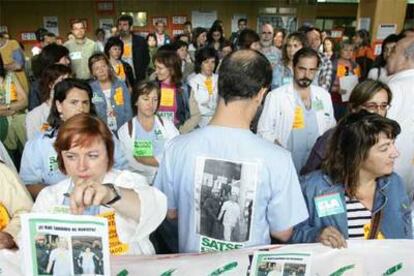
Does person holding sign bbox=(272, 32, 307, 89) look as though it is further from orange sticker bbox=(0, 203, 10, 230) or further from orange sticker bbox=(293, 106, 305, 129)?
orange sticker bbox=(0, 203, 10, 230)

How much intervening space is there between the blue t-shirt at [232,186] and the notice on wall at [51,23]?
9569 mm

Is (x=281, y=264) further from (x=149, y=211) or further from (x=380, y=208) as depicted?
(x=380, y=208)

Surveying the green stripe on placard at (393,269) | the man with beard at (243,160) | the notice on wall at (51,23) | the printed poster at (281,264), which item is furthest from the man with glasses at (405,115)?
the notice on wall at (51,23)

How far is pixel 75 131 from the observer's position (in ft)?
5.80

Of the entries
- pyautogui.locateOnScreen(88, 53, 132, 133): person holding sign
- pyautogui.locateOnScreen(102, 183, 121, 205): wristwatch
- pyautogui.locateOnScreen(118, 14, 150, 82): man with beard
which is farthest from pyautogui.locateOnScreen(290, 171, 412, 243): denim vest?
pyautogui.locateOnScreen(118, 14, 150, 82): man with beard

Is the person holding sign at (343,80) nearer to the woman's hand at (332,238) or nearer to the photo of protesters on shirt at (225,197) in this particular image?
the woman's hand at (332,238)

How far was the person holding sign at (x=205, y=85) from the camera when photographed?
4207mm

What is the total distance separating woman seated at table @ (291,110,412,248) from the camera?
182 centimetres

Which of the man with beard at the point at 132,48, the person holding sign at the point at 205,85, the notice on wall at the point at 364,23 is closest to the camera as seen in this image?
the person holding sign at the point at 205,85

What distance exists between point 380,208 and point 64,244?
4.41ft

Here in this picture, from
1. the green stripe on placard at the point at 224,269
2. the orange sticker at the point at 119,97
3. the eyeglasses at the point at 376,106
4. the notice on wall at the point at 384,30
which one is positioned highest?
the notice on wall at the point at 384,30

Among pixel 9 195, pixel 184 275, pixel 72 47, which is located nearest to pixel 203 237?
pixel 184 275

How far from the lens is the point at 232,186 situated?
1.59 meters

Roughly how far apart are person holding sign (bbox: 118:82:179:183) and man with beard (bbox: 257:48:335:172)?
75cm
